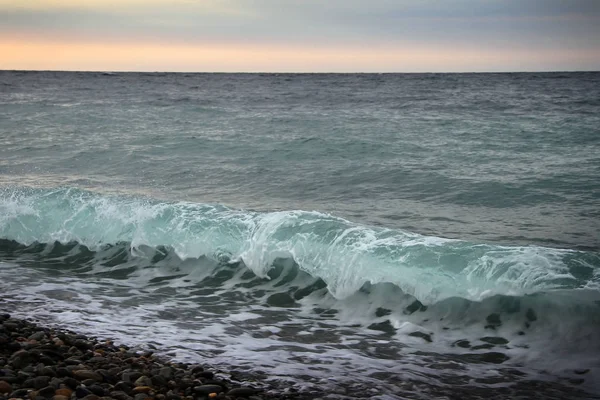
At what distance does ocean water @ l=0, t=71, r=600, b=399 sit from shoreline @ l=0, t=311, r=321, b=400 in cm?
31

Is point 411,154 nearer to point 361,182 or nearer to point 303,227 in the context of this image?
point 361,182

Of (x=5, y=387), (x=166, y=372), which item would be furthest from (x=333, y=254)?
(x=5, y=387)

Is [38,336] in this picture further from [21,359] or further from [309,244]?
[309,244]

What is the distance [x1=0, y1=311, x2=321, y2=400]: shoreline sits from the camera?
4.70m

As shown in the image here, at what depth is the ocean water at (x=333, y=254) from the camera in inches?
243

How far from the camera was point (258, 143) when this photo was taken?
65.9ft

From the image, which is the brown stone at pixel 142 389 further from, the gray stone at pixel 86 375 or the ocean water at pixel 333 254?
the ocean water at pixel 333 254

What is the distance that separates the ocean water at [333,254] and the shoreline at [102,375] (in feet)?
1.01

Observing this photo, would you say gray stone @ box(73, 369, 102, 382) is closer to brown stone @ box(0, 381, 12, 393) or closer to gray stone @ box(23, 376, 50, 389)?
gray stone @ box(23, 376, 50, 389)

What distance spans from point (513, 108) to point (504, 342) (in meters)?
23.4

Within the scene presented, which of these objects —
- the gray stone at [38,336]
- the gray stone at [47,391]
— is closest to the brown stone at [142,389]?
the gray stone at [47,391]

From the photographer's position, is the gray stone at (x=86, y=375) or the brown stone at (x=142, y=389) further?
the gray stone at (x=86, y=375)

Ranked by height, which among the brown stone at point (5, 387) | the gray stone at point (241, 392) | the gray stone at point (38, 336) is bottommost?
the gray stone at point (241, 392)

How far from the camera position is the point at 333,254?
921 cm
